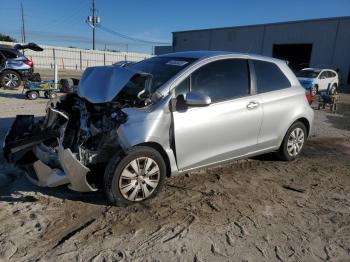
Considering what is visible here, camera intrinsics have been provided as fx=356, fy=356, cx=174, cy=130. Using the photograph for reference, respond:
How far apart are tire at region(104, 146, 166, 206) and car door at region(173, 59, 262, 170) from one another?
33cm

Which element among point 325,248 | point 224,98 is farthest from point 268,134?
point 325,248

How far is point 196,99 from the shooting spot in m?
4.11

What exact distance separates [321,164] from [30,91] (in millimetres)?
9443

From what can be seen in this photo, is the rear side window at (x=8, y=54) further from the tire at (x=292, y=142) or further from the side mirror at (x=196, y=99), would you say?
the side mirror at (x=196, y=99)

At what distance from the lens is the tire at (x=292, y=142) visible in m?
5.74

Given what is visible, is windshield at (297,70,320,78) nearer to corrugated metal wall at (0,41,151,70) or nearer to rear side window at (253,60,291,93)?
rear side window at (253,60,291,93)

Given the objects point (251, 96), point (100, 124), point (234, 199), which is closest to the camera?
point (100, 124)

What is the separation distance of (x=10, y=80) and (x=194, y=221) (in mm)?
12385

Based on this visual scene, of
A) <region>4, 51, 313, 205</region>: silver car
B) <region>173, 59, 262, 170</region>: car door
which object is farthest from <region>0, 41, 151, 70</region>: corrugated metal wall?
<region>173, 59, 262, 170</region>: car door

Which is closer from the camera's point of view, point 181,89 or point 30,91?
point 181,89

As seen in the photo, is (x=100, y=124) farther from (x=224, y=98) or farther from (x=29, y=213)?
(x=224, y=98)

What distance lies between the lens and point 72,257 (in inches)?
122

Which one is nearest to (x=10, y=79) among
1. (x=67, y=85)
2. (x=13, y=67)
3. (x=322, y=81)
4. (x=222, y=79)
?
(x=13, y=67)

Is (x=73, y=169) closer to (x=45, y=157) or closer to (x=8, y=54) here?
(x=45, y=157)
